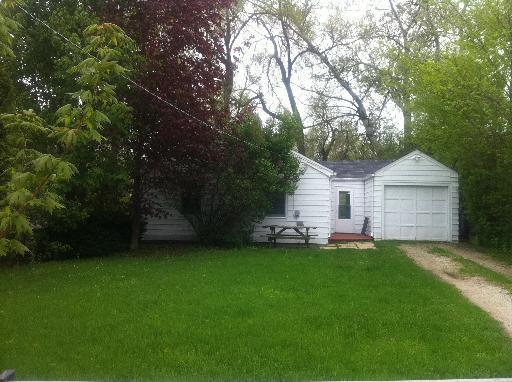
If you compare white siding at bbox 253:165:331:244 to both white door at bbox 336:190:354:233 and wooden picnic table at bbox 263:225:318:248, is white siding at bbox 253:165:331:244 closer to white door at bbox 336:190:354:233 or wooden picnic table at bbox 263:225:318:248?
wooden picnic table at bbox 263:225:318:248

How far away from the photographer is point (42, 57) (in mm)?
16141

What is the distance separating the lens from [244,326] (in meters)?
7.38

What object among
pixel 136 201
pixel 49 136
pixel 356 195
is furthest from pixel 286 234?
pixel 49 136

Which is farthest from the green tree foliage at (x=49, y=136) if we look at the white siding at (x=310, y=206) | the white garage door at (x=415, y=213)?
the white garage door at (x=415, y=213)

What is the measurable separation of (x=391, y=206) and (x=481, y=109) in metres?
5.86

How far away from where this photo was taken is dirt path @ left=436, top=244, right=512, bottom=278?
13.3 metres

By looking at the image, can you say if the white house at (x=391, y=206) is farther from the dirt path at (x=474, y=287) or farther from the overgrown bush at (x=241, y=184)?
the dirt path at (x=474, y=287)

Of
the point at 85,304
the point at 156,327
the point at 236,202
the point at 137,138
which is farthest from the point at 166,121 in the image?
the point at 156,327

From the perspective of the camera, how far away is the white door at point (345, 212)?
74.4 feet

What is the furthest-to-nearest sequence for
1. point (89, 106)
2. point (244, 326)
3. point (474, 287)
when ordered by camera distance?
point (474, 287)
point (244, 326)
point (89, 106)

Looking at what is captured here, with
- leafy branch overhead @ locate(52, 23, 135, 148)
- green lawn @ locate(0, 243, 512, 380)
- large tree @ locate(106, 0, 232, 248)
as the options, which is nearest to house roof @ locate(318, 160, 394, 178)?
large tree @ locate(106, 0, 232, 248)

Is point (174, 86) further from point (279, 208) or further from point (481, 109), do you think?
point (481, 109)

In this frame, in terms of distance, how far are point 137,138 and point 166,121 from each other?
3.53 feet

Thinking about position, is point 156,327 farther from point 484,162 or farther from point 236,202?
point 484,162
